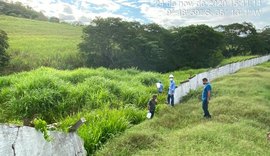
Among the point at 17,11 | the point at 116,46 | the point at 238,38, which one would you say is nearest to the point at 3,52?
the point at 116,46

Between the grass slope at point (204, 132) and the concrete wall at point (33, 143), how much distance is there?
3.44ft

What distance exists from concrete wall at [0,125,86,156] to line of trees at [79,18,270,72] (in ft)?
90.9

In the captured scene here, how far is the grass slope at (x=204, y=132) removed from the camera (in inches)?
357

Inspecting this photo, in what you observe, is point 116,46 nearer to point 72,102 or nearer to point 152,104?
point 72,102

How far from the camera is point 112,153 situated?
29.9 ft

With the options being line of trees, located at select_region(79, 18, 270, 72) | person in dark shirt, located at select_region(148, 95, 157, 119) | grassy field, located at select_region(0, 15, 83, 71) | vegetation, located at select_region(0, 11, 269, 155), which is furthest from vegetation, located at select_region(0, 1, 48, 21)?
person in dark shirt, located at select_region(148, 95, 157, 119)

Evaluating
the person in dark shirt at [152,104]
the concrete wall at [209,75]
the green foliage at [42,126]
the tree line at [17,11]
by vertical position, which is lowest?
the concrete wall at [209,75]

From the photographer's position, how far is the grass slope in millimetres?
9080

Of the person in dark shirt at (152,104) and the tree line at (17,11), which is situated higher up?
the tree line at (17,11)

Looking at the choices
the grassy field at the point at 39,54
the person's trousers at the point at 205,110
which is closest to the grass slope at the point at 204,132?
the person's trousers at the point at 205,110

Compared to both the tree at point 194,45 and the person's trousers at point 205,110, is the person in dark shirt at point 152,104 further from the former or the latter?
the tree at point 194,45

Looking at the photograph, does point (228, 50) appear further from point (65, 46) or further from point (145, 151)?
point (145, 151)

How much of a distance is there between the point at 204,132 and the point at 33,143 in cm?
518

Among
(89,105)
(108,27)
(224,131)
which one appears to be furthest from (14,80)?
(108,27)
